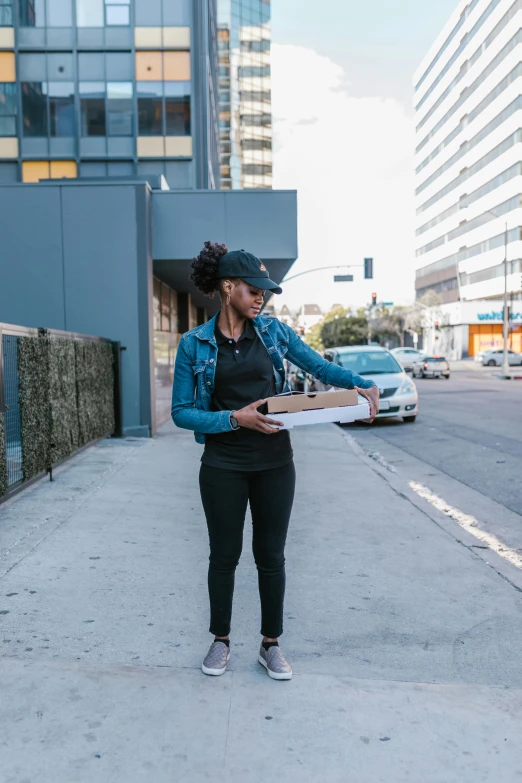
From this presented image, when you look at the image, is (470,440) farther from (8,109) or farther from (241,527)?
(8,109)

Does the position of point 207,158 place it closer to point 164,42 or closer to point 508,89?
point 164,42

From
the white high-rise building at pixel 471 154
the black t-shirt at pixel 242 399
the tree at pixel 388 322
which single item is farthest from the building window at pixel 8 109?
the tree at pixel 388 322

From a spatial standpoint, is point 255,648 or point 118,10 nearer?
point 255,648

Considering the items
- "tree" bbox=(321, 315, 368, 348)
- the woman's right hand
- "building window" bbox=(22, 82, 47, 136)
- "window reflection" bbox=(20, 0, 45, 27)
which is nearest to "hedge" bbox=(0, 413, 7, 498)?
the woman's right hand

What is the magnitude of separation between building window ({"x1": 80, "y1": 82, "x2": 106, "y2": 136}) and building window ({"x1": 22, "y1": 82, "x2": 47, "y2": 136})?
61.0 inches

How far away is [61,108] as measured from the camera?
28469 millimetres

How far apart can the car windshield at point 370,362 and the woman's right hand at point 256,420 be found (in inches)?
527

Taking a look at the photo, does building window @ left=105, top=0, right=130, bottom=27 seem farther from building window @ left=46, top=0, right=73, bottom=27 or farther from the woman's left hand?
the woman's left hand

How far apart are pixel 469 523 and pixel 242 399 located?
442 centimetres

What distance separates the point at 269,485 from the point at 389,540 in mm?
2968

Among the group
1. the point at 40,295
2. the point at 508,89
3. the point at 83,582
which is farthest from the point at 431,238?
the point at 83,582

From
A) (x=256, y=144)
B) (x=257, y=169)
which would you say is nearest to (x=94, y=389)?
(x=257, y=169)

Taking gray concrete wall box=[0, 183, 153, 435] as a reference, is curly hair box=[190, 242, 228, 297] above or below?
below

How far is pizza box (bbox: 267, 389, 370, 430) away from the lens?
9.53ft
